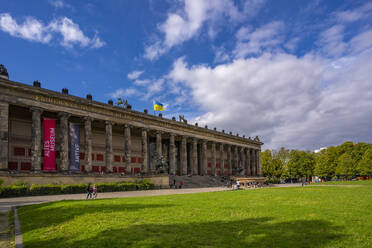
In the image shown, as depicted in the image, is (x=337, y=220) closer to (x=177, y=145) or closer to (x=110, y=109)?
(x=110, y=109)

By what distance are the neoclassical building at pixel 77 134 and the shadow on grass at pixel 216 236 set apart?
103 feet

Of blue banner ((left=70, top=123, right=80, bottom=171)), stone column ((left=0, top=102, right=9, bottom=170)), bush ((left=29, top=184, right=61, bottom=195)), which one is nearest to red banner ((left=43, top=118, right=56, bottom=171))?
blue banner ((left=70, top=123, right=80, bottom=171))

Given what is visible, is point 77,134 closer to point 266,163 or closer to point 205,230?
point 205,230

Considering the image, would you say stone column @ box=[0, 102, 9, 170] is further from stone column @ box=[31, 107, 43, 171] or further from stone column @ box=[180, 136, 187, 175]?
stone column @ box=[180, 136, 187, 175]

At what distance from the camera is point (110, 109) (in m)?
47.5

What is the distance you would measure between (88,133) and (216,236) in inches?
1560

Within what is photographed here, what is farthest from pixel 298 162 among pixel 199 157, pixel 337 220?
pixel 337 220

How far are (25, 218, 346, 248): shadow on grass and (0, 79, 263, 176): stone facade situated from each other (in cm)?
3143

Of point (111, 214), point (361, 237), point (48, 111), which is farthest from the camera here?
point (48, 111)

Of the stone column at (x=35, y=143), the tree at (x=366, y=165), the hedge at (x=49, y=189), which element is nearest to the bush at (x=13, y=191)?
A: the hedge at (x=49, y=189)

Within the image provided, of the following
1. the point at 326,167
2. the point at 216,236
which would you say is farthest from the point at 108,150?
the point at 326,167

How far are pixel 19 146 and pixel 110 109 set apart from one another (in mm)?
15154

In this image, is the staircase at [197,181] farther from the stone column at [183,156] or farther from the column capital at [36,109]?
the column capital at [36,109]

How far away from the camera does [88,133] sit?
44.1 m
